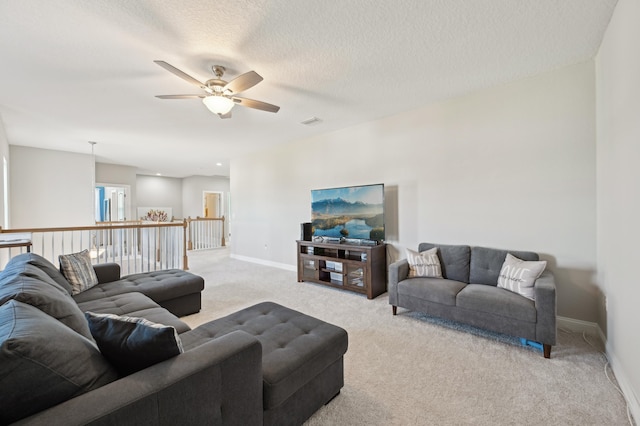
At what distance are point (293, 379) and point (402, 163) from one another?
3224mm

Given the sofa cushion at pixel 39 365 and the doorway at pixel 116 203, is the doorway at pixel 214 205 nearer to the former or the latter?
the doorway at pixel 116 203

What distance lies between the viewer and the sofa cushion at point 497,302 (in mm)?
2281

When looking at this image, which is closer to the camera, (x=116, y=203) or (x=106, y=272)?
(x=106, y=272)

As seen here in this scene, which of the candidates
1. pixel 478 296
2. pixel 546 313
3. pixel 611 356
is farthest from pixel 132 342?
pixel 611 356

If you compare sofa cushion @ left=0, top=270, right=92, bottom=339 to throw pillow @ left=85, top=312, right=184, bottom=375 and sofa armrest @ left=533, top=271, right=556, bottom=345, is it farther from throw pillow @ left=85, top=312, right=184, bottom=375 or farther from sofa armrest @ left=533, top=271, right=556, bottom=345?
sofa armrest @ left=533, top=271, right=556, bottom=345

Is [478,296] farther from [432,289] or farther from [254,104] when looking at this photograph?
[254,104]

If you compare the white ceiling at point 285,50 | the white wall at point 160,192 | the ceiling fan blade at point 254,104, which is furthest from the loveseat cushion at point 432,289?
the white wall at point 160,192

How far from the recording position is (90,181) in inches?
260

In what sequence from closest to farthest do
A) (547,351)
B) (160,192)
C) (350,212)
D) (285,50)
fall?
(547,351) < (285,50) < (350,212) < (160,192)

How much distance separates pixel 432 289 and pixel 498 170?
5.18ft

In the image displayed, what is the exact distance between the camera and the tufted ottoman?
1.39m

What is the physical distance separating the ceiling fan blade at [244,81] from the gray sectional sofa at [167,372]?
76.3 inches

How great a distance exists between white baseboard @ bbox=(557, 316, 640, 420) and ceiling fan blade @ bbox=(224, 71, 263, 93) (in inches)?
132

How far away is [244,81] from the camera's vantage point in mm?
2408
